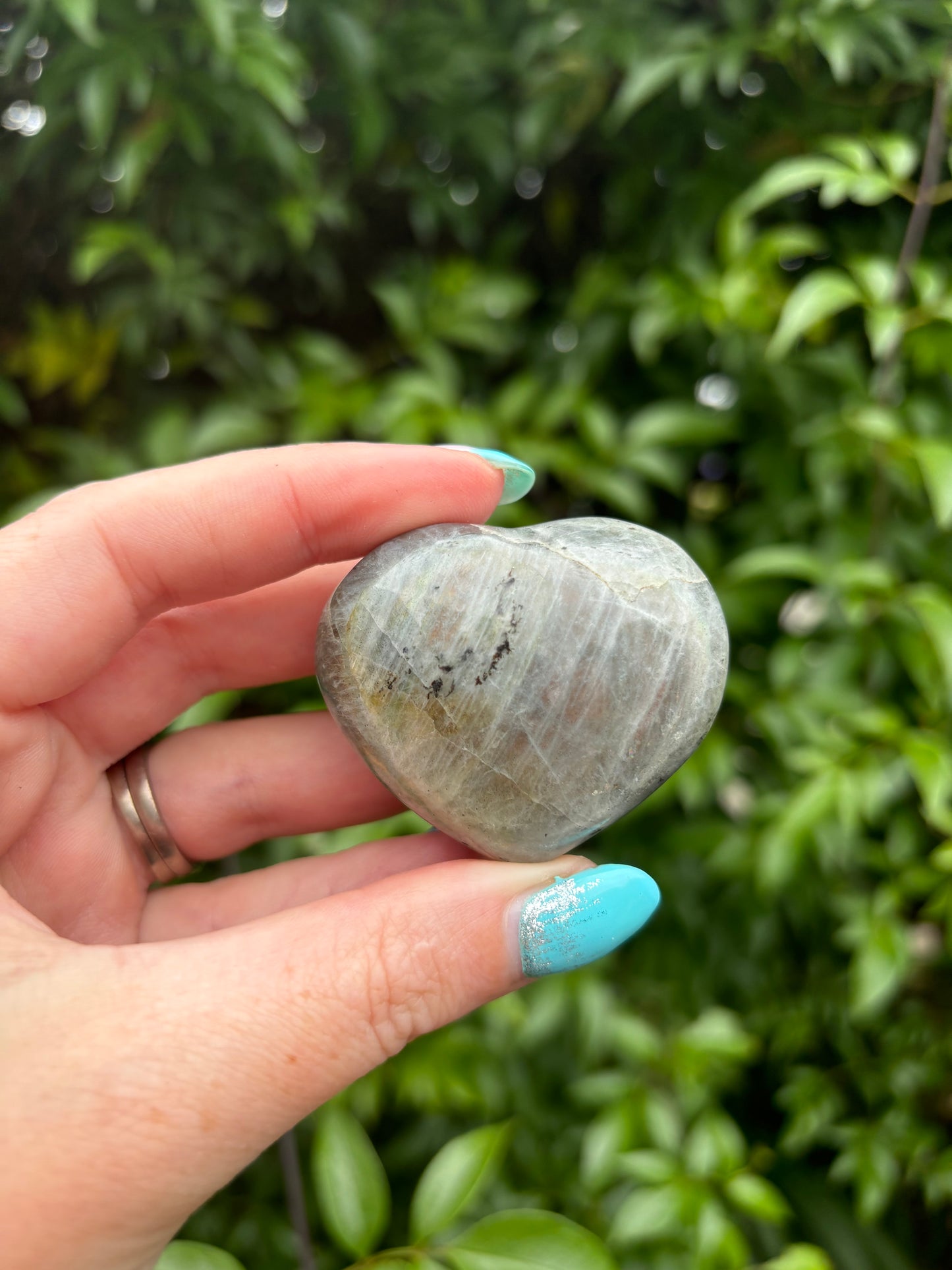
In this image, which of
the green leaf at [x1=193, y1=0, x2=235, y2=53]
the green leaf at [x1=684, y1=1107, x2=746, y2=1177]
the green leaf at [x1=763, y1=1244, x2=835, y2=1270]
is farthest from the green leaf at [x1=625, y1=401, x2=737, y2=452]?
the green leaf at [x1=763, y1=1244, x2=835, y2=1270]

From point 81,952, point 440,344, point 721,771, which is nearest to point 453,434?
point 440,344

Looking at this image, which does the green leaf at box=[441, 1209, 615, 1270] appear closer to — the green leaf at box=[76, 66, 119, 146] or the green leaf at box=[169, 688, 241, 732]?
the green leaf at box=[169, 688, 241, 732]

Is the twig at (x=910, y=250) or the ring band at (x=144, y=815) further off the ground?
the twig at (x=910, y=250)

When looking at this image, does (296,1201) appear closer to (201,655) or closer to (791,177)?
(201,655)

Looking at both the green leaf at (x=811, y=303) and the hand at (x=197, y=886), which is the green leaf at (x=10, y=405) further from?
the green leaf at (x=811, y=303)

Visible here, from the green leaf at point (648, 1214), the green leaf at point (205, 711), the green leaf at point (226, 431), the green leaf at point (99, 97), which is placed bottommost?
the green leaf at point (648, 1214)

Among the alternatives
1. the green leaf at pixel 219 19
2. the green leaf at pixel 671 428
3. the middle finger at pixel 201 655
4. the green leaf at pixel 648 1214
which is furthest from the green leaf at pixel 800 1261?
the green leaf at pixel 219 19

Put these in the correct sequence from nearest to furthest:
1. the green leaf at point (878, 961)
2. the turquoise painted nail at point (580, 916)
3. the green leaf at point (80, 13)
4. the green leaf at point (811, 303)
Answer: the turquoise painted nail at point (580, 916) < the green leaf at point (80, 13) < the green leaf at point (811, 303) < the green leaf at point (878, 961)
